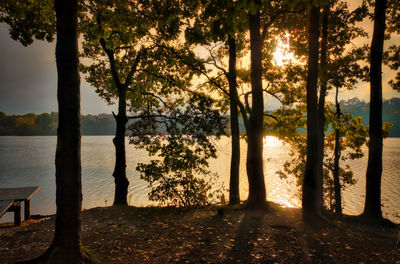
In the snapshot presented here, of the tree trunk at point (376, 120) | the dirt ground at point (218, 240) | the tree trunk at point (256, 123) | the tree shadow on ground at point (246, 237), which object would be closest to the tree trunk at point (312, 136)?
the dirt ground at point (218, 240)

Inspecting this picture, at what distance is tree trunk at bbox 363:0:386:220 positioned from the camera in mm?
8922

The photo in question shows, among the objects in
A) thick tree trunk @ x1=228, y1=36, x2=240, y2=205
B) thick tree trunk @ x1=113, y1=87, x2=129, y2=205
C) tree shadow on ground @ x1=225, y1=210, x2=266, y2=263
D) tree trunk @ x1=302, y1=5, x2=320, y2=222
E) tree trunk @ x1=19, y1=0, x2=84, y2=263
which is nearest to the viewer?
tree trunk @ x1=19, y1=0, x2=84, y2=263

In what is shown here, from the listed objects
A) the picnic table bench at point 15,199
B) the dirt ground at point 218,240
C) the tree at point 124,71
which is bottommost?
the picnic table bench at point 15,199

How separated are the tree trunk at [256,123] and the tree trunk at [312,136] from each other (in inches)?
77.3

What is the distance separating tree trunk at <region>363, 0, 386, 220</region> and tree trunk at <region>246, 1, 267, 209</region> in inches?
169

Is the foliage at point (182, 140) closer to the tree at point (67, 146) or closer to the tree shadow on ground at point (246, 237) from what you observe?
the tree shadow on ground at point (246, 237)

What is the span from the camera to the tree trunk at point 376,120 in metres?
8.92

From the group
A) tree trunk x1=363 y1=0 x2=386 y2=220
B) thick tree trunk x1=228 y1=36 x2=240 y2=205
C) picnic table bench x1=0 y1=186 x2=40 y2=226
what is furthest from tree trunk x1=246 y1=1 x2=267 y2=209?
picnic table bench x1=0 y1=186 x2=40 y2=226

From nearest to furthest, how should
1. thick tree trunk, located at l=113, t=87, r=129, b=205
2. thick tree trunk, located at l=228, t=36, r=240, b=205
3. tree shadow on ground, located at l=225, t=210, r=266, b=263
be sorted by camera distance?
tree shadow on ground, located at l=225, t=210, r=266, b=263, thick tree trunk, located at l=113, t=87, r=129, b=205, thick tree trunk, located at l=228, t=36, r=240, b=205

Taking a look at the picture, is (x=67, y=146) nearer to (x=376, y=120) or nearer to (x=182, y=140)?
(x=182, y=140)

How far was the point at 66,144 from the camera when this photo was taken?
4.39 meters

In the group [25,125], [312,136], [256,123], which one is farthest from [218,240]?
[25,125]

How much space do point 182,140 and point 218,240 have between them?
6.03 meters

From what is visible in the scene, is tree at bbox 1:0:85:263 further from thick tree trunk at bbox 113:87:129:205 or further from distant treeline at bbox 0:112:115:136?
distant treeline at bbox 0:112:115:136
